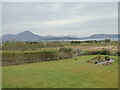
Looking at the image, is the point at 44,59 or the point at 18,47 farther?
the point at 18,47

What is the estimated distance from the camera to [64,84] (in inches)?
246

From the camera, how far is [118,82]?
6645mm

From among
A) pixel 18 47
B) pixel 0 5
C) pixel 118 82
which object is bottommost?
pixel 118 82

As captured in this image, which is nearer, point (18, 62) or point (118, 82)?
point (118, 82)

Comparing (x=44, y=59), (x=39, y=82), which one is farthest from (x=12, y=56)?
(x=39, y=82)

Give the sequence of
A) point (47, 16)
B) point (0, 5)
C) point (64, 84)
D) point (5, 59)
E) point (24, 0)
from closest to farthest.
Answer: point (64, 84)
point (0, 5)
point (24, 0)
point (5, 59)
point (47, 16)

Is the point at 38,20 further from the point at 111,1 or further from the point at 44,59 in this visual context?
the point at 111,1

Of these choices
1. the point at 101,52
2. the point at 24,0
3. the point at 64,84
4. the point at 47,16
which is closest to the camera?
the point at 64,84

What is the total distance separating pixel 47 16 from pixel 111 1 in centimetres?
722

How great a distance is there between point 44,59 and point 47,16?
4.73 m

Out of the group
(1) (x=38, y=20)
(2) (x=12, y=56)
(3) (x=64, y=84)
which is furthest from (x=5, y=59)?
(3) (x=64, y=84)

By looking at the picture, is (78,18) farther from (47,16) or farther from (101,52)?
→ (101,52)

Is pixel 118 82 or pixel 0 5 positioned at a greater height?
pixel 0 5

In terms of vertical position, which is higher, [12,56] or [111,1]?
[111,1]
